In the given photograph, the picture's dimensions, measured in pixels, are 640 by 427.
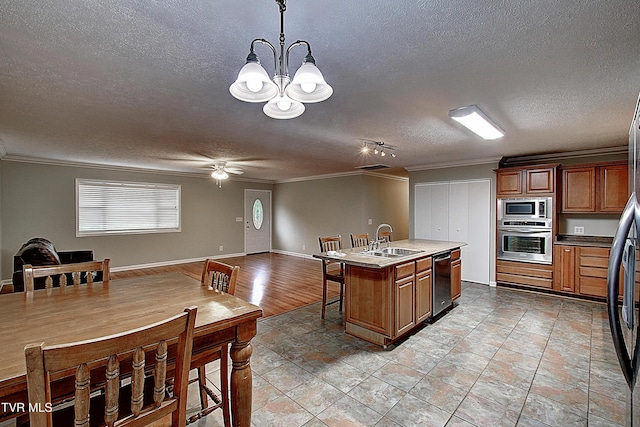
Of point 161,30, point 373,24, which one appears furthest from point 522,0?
point 161,30

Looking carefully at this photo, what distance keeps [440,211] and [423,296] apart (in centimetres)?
291

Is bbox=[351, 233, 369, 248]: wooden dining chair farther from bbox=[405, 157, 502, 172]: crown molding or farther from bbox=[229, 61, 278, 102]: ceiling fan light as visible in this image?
bbox=[229, 61, 278, 102]: ceiling fan light

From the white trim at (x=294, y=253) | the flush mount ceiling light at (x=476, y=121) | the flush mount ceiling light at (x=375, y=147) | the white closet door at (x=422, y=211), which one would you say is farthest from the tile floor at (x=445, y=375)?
the white trim at (x=294, y=253)

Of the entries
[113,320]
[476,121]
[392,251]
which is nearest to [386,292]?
[392,251]

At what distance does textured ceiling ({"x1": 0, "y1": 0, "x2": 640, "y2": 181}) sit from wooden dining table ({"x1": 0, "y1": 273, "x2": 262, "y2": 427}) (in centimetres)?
147

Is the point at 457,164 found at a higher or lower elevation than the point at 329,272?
higher

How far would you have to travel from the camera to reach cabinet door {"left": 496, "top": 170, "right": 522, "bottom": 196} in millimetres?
4820

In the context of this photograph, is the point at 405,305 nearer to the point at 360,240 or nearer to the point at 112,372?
the point at 360,240

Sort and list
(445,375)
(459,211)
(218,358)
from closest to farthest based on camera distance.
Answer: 1. (218,358)
2. (445,375)
3. (459,211)

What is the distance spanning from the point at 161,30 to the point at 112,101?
1.37 meters

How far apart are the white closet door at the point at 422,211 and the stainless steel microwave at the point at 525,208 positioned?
1.31 meters

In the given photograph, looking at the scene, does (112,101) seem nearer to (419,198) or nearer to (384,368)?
(384,368)

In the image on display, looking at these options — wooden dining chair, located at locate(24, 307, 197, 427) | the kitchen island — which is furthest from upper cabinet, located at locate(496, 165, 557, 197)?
wooden dining chair, located at locate(24, 307, 197, 427)

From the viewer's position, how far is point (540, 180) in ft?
15.1
